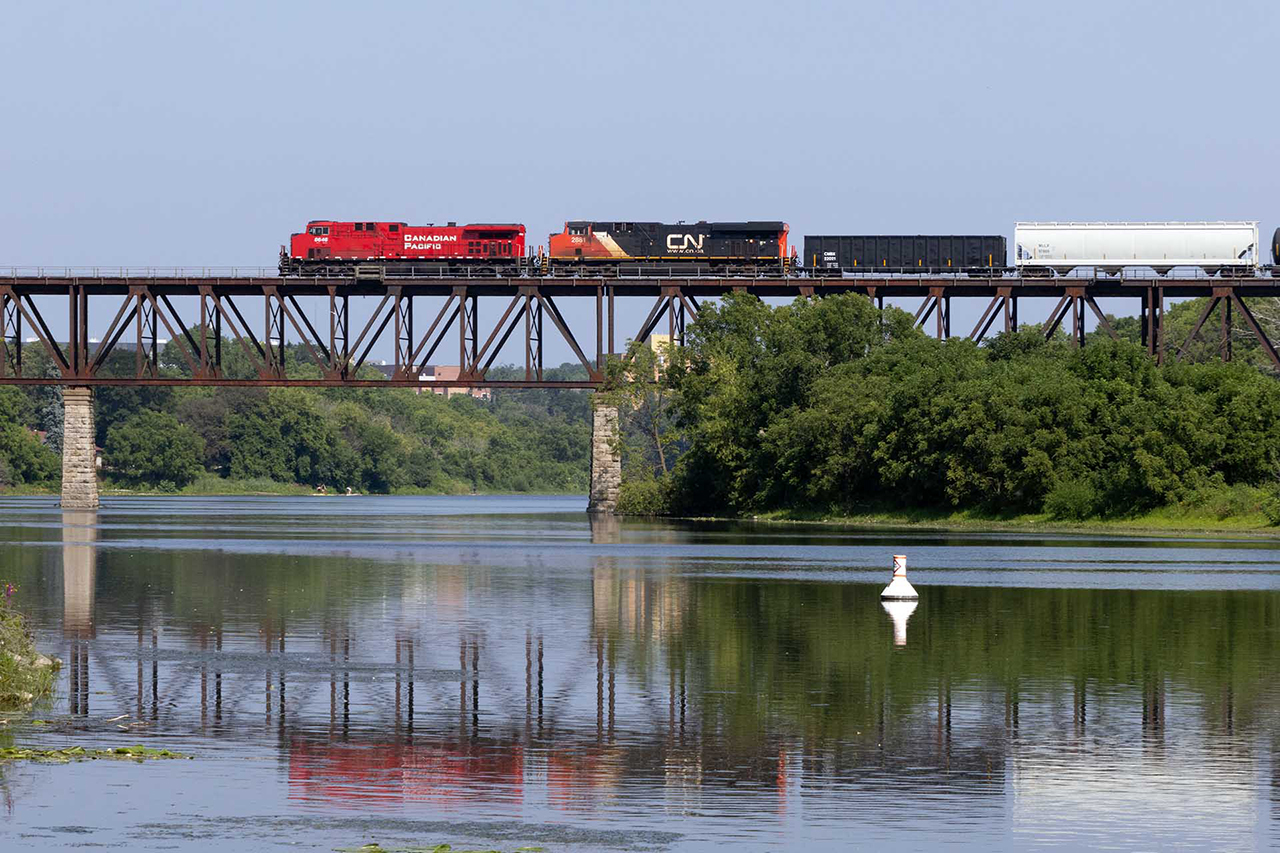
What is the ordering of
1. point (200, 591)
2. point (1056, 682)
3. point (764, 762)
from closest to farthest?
point (764, 762), point (1056, 682), point (200, 591)

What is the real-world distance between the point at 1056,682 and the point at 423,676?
30.5 ft

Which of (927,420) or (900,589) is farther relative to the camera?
(927,420)

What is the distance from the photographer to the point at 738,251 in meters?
130

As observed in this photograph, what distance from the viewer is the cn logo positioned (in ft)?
426

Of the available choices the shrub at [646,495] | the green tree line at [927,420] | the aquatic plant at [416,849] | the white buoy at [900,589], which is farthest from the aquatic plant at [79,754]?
the shrub at [646,495]

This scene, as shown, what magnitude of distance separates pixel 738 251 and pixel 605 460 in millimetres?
16806

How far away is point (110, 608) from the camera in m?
40.4

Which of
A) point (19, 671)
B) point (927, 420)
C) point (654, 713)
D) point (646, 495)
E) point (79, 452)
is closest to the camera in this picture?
point (654, 713)

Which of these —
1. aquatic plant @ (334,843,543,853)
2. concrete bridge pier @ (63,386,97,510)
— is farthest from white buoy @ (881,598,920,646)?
concrete bridge pier @ (63,386,97,510)

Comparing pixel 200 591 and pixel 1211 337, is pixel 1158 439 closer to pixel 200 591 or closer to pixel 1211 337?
pixel 200 591

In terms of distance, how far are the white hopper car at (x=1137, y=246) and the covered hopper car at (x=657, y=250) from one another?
16770 mm

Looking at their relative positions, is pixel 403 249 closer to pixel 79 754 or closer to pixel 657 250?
pixel 657 250

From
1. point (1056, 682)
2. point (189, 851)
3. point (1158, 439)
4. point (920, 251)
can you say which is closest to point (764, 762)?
point (189, 851)

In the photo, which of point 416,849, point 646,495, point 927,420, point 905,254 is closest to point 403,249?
point 646,495
